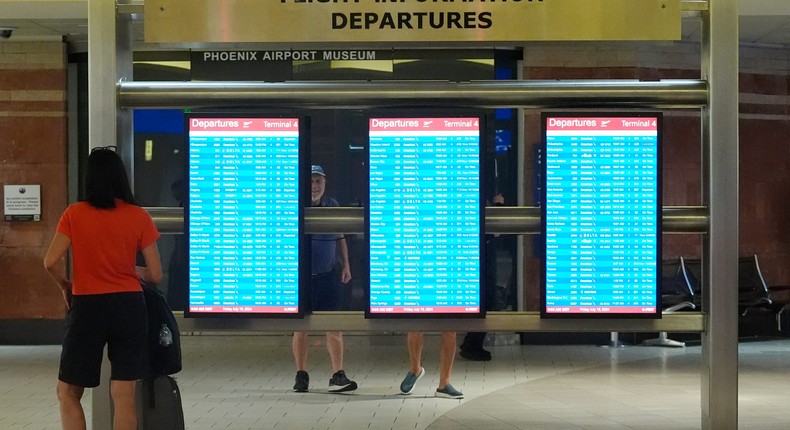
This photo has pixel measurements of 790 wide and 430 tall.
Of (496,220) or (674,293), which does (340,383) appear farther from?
(674,293)

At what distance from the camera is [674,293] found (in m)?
12.5

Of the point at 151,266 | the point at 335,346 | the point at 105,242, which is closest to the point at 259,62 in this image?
the point at 335,346

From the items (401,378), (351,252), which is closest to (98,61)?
(401,378)

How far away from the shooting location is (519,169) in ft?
41.3

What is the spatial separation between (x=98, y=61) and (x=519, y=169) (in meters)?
8.31

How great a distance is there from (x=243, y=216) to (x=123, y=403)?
1.00 m

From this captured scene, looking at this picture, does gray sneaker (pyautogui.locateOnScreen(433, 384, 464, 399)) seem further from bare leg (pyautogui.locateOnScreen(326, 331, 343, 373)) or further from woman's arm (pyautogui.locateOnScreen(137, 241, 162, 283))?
woman's arm (pyautogui.locateOnScreen(137, 241, 162, 283))

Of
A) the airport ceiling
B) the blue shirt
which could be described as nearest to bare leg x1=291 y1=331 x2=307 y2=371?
the blue shirt

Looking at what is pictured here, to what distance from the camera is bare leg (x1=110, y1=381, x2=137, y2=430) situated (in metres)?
4.90

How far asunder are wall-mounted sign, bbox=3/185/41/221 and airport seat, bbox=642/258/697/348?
714 cm

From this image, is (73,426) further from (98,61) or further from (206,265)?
(98,61)

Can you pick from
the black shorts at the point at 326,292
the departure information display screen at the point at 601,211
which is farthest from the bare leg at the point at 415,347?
the departure information display screen at the point at 601,211

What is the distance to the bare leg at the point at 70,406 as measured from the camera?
5031 mm

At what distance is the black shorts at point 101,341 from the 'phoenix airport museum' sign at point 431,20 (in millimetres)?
1222
